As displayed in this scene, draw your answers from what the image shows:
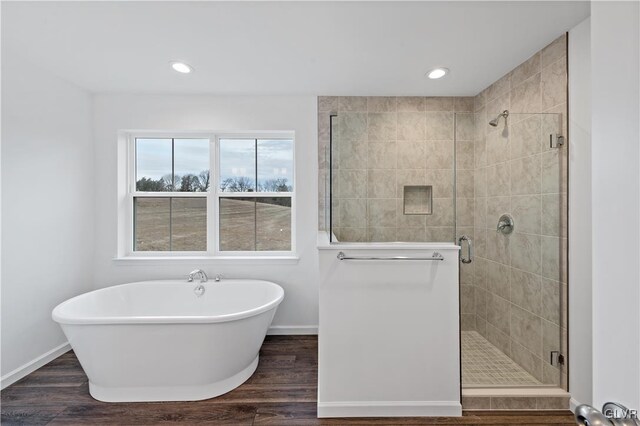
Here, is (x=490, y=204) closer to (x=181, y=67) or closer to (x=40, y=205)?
(x=181, y=67)

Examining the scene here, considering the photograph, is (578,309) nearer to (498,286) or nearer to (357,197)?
(498,286)

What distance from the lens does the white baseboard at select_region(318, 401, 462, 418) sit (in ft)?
5.63

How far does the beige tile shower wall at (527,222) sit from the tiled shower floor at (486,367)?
0.06 m

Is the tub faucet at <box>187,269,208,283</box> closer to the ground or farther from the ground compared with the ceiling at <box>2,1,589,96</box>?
closer to the ground

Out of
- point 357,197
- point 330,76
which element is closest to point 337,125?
point 357,197

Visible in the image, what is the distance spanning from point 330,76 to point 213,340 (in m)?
2.14

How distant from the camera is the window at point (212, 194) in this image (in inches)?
116

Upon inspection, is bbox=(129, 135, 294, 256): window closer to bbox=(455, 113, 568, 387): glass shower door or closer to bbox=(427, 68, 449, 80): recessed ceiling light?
bbox=(427, 68, 449, 80): recessed ceiling light

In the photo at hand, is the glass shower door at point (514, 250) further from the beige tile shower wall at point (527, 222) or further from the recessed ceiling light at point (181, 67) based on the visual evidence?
the recessed ceiling light at point (181, 67)

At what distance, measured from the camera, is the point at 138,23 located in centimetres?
169

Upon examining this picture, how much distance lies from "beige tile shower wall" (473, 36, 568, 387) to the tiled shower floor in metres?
0.06

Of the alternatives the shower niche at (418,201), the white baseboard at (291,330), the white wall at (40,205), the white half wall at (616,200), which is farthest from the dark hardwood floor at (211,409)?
the white half wall at (616,200)

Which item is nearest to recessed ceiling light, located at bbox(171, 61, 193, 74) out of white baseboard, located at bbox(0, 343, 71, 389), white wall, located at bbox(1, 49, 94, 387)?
white wall, located at bbox(1, 49, 94, 387)

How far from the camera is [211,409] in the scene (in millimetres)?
1782
